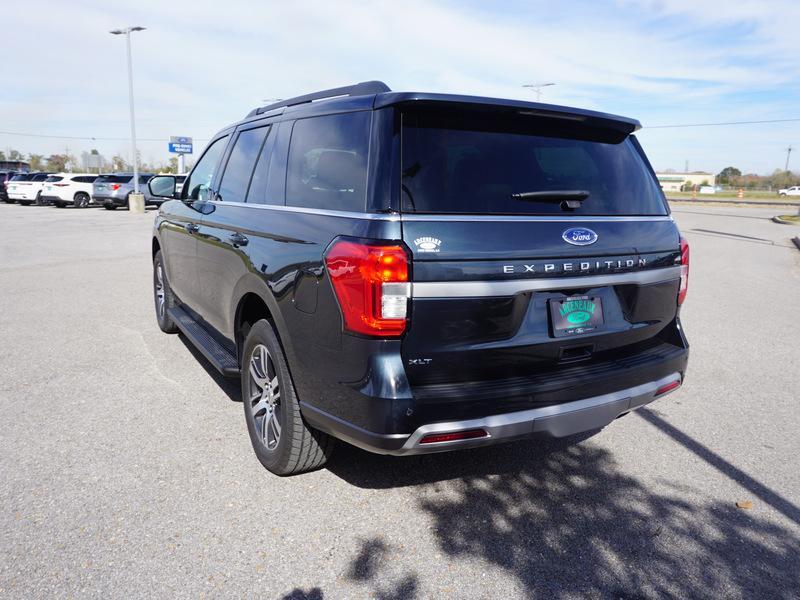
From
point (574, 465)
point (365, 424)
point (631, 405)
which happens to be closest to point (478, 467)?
point (574, 465)

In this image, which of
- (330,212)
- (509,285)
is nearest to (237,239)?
(330,212)

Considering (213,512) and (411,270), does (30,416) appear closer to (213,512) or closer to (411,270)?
(213,512)

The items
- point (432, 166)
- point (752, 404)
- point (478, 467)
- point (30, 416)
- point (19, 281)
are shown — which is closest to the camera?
point (432, 166)

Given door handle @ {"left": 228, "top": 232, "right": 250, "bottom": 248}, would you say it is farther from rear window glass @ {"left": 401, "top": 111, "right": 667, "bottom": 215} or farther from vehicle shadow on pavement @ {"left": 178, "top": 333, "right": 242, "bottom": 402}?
rear window glass @ {"left": 401, "top": 111, "right": 667, "bottom": 215}

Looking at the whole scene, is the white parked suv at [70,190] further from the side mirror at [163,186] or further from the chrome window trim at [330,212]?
the chrome window trim at [330,212]

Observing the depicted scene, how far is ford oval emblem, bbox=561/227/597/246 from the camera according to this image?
291 cm

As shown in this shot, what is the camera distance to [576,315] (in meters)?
2.97

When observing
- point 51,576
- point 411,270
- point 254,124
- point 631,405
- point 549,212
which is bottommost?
point 51,576

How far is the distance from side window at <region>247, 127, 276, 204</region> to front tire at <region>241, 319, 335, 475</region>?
83 centimetres

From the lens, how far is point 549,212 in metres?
2.97

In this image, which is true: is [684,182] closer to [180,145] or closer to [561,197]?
[180,145]

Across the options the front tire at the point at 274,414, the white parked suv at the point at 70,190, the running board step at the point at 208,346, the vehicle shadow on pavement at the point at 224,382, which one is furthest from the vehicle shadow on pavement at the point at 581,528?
the white parked suv at the point at 70,190

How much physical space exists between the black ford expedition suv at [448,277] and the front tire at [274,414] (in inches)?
0.5

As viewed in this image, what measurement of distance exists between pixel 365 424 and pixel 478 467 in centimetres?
126
